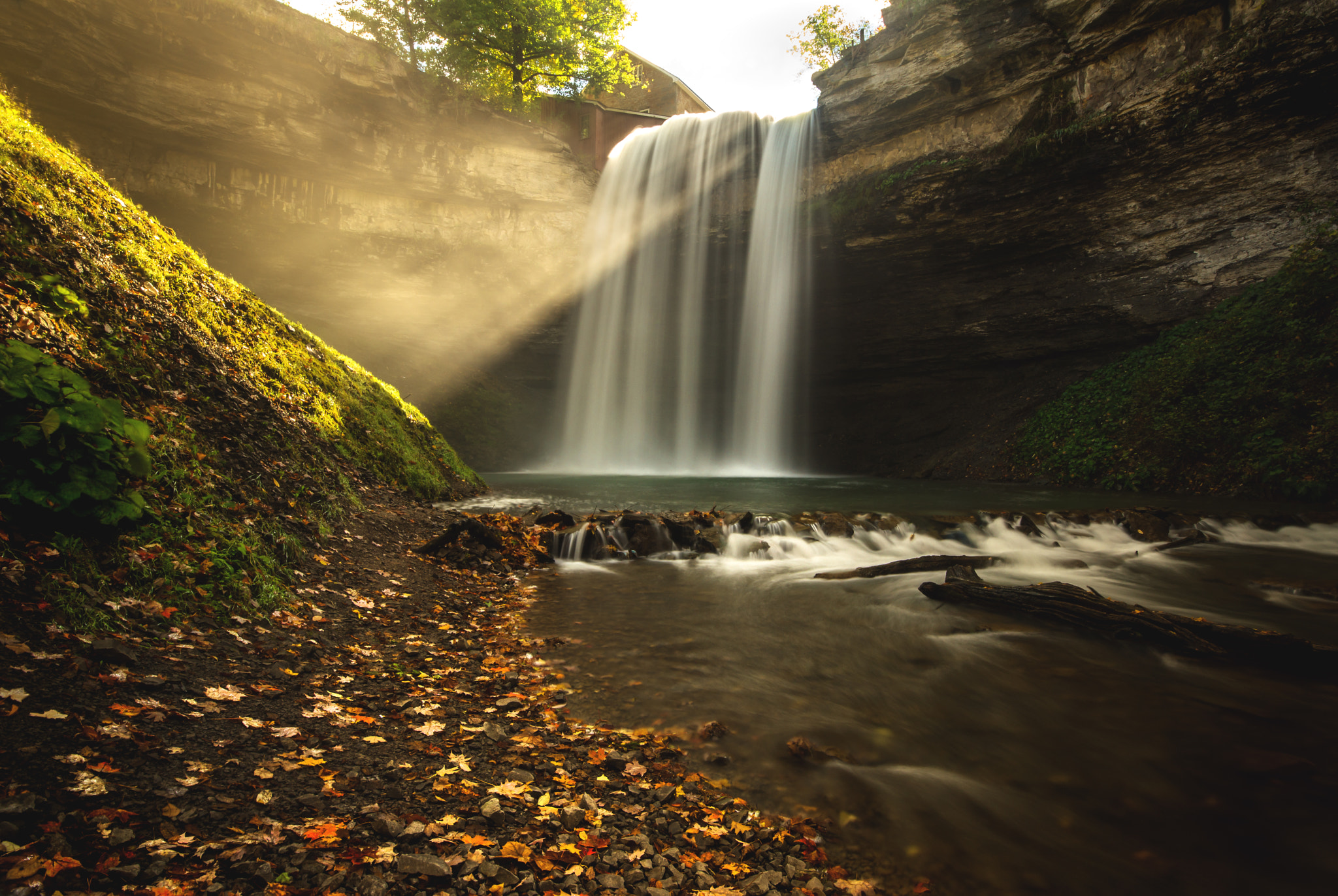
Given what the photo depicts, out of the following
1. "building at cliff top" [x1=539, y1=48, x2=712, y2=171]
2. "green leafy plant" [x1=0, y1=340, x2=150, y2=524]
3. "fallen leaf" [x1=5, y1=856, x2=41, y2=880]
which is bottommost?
"fallen leaf" [x1=5, y1=856, x2=41, y2=880]

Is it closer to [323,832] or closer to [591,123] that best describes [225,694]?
[323,832]

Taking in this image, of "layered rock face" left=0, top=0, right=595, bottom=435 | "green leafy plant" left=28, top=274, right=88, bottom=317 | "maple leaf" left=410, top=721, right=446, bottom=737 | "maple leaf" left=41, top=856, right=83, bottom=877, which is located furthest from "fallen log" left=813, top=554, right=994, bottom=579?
"layered rock face" left=0, top=0, right=595, bottom=435

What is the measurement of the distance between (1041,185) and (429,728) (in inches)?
809

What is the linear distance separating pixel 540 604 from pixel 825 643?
2.85m

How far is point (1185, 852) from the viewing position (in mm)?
2436

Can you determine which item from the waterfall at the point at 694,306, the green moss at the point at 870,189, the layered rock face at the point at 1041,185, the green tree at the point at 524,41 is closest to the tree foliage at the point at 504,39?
the green tree at the point at 524,41

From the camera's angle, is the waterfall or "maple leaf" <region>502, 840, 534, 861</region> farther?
the waterfall

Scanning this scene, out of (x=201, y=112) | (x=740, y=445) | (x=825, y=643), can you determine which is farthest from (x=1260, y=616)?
(x=201, y=112)

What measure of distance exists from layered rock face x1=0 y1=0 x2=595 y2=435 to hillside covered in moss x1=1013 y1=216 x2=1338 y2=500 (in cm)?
2137

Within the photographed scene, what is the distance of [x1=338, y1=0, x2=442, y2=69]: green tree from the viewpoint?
80.7 feet

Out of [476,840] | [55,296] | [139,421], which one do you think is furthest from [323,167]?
[476,840]

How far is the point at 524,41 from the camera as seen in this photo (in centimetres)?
2397

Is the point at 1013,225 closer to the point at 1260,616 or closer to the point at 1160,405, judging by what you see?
the point at 1160,405

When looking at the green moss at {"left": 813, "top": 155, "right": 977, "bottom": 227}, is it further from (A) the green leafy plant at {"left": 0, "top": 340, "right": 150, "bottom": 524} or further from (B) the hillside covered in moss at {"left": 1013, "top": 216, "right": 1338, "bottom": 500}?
(A) the green leafy plant at {"left": 0, "top": 340, "right": 150, "bottom": 524}
